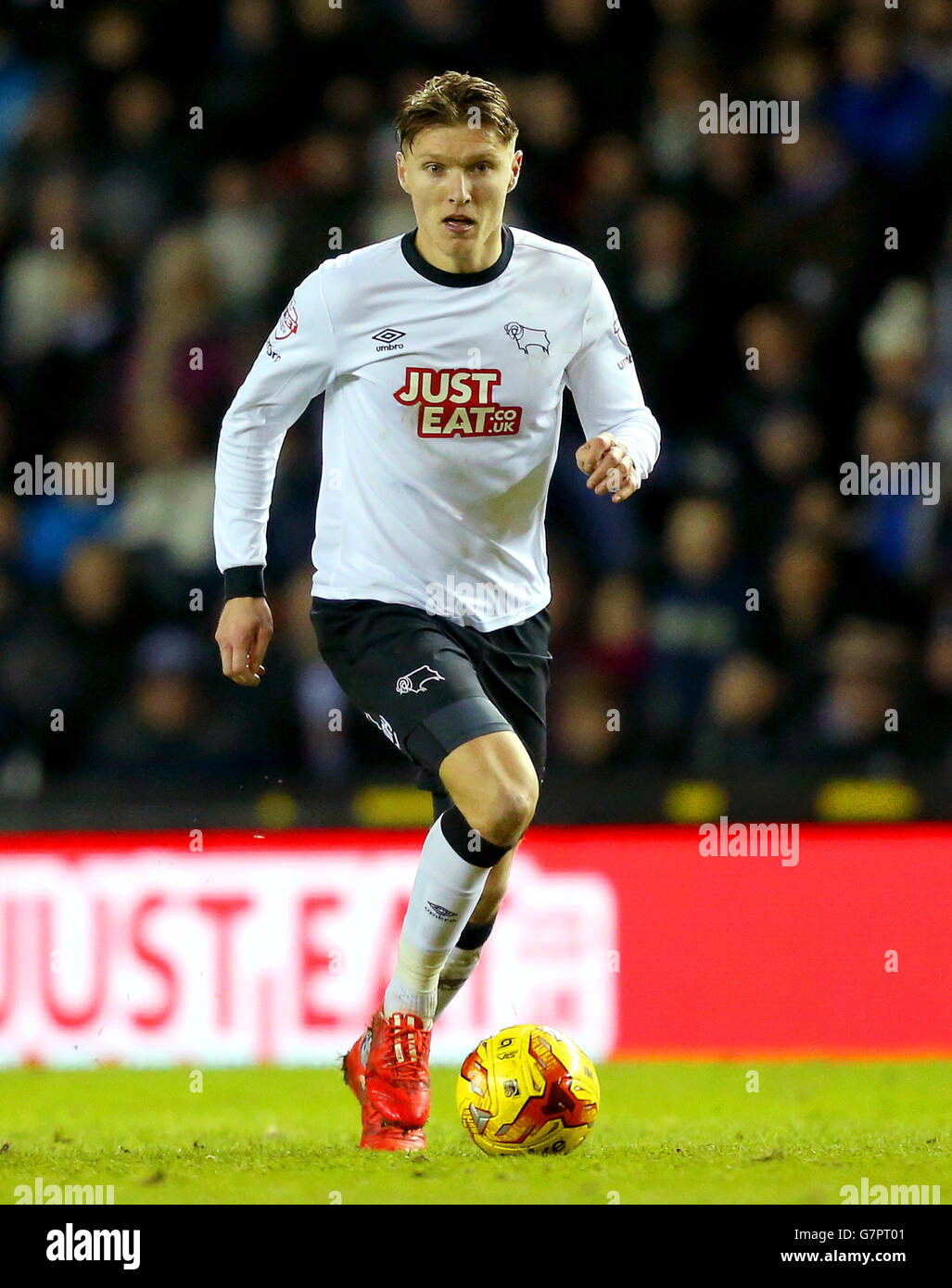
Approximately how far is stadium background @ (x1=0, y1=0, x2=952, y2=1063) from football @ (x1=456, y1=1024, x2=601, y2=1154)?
2.01m

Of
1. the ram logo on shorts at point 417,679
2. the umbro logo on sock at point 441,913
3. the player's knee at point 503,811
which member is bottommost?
the umbro logo on sock at point 441,913

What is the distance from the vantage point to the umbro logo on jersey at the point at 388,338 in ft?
14.4

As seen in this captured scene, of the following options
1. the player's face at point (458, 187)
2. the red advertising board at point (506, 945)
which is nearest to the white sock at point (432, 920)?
the player's face at point (458, 187)

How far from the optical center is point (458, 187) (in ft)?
14.0

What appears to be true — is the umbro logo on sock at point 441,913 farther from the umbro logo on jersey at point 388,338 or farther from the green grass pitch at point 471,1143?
the umbro logo on jersey at point 388,338

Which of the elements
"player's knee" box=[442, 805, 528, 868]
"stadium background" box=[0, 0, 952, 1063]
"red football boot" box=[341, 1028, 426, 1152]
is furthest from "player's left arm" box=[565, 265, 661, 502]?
"stadium background" box=[0, 0, 952, 1063]

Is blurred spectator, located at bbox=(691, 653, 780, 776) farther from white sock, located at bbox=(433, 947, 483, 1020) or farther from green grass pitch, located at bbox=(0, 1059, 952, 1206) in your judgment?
white sock, located at bbox=(433, 947, 483, 1020)

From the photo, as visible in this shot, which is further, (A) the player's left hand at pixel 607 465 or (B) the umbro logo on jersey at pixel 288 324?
(B) the umbro logo on jersey at pixel 288 324

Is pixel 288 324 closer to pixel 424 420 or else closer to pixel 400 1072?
pixel 424 420

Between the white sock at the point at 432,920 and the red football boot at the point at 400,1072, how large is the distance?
37 millimetres

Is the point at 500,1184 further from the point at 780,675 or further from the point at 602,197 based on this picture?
the point at 602,197

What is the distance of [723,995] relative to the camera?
6.41 meters

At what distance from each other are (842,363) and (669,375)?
71 cm

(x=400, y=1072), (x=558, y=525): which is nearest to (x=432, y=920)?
(x=400, y=1072)
